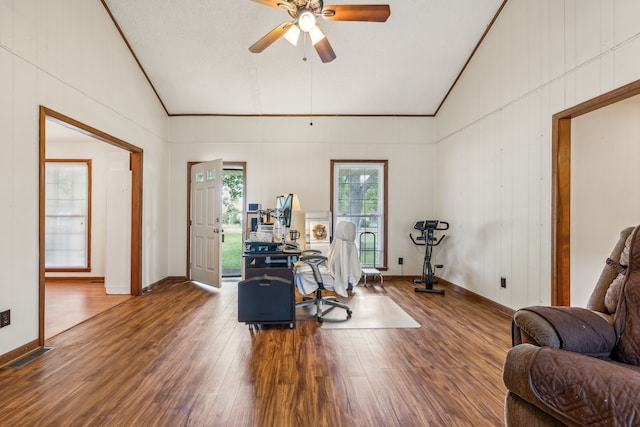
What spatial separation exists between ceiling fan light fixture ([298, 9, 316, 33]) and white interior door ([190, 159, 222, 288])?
2.79 metres

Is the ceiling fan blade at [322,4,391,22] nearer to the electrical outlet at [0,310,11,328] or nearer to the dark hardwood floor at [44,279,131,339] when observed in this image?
the electrical outlet at [0,310,11,328]

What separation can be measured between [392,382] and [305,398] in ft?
2.06

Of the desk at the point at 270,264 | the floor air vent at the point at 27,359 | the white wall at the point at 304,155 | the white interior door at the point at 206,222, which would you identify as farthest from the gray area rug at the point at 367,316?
the floor air vent at the point at 27,359

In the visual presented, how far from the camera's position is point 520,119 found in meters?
3.44

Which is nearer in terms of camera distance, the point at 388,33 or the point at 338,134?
the point at 388,33

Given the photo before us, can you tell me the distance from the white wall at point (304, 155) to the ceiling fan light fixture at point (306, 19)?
2.87 m

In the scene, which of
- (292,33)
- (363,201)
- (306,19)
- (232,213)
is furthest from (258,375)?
(232,213)

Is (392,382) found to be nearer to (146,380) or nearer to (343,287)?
(343,287)

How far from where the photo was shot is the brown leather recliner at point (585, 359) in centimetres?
100

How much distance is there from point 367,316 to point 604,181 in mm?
2844

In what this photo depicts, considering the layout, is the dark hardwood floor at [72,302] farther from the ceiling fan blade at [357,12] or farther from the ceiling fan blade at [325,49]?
the ceiling fan blade at [357,12]

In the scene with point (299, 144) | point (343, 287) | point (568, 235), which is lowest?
point (343, 287)

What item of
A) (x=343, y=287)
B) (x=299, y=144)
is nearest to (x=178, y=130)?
(x=299, y=144)

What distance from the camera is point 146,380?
2.14 meters
